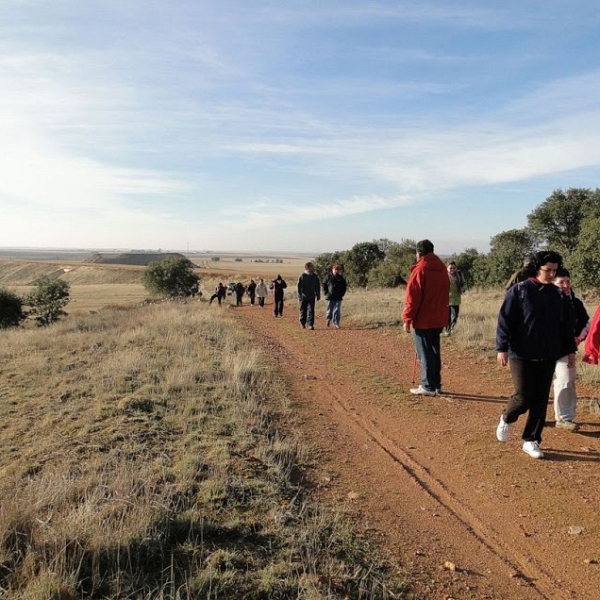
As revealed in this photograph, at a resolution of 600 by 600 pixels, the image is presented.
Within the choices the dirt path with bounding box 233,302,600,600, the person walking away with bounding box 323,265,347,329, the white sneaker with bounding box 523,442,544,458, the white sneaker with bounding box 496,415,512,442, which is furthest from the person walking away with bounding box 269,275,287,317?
the white sneaker with bounding box 523,442,544,458

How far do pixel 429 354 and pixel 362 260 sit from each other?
157ft

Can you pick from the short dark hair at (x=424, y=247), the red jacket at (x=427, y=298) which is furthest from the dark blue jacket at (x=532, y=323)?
the short dark hair at (x=424, y=247)

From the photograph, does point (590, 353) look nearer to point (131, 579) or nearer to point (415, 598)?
point (415, 598)

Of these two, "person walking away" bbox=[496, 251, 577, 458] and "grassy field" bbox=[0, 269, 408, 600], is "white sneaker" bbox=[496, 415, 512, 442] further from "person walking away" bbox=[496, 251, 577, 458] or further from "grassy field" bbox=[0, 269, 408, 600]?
"grassy field" bbox=[0, 269, 408, 600]

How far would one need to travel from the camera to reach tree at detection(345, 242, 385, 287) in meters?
54.1

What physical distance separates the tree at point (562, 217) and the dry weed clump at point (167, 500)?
32.2 m

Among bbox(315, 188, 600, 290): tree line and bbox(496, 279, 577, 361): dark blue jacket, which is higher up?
bbox(315, 188, 600, 290): tree line

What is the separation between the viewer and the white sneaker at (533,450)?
4.88m

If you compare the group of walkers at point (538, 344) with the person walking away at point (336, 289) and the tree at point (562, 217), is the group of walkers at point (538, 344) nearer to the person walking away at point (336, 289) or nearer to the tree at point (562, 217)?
the person walking away at point (336, 289)

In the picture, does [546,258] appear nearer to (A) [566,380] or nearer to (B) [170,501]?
(A) [566,380]

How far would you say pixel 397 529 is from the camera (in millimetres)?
3727

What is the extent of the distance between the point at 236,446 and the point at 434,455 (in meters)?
2.15

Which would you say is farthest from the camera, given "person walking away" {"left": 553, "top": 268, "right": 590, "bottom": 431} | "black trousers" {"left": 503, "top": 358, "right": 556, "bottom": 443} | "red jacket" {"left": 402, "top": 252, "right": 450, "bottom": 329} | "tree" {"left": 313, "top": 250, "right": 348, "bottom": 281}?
"tree" {"left": 313, "top": 250, "right": 348, "bottom": 281}

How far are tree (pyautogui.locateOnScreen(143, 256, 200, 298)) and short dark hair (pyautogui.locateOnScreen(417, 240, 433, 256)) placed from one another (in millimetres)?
56797
